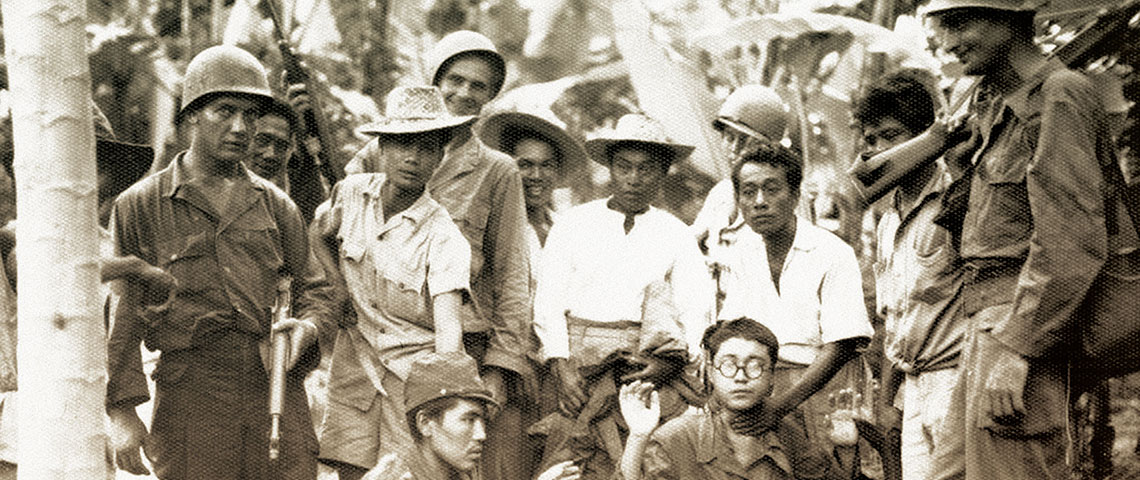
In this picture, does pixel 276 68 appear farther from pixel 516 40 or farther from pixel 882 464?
pixel 882 464

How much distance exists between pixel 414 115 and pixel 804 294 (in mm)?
1814

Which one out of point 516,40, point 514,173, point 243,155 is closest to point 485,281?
point 514,173

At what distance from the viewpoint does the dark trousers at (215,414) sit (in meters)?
5.88

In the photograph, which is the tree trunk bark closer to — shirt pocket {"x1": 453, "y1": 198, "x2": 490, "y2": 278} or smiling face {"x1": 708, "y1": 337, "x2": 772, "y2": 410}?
smiling face {"x1": 708, "y1": 337, "x2": 772, "y2": 410}

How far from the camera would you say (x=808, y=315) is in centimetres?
616

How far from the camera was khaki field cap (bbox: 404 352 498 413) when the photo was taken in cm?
530

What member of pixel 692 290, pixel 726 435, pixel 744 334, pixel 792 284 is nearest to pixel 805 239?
pixel 792 284

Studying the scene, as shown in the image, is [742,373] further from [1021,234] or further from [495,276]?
[1021,234]

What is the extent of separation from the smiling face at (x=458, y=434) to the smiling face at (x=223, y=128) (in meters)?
1.46

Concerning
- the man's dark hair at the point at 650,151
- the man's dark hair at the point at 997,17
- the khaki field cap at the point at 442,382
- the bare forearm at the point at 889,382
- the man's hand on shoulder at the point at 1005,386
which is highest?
the man's dark hair at the point at 997,17

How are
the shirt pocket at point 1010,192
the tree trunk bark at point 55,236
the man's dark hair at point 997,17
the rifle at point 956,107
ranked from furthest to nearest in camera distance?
the rifle at point 956,107, the man's dark hair at point 997,17, the shirt pocket at point 1010,192, the tree trunk bark at point 55,236

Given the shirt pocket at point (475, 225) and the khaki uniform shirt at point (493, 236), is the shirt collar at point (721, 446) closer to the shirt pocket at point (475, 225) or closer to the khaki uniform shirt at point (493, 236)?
the khaki uniform shirt at point (493, 236)

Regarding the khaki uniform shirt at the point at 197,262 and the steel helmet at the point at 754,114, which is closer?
the khaki uniform shirt at the point at 197,262

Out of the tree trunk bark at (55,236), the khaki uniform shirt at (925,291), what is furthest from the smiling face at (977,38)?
the tree trunk bark at (55,236)
